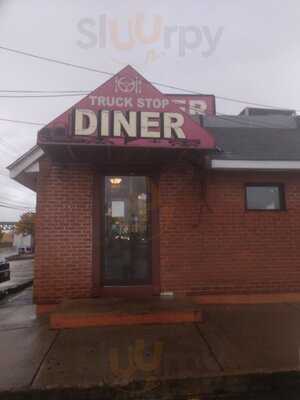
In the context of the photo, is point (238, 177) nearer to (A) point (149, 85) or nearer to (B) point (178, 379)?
(A) point (149, 85)

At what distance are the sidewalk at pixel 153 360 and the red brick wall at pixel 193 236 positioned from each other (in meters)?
1.19

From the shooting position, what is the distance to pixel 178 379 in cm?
332

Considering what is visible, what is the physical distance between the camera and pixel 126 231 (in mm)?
6516

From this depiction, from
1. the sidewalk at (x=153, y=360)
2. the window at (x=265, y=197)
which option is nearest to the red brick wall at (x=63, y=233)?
the sidewalk at (x=153, y=360)

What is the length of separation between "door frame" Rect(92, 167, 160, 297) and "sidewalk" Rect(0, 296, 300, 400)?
1304 millimetres

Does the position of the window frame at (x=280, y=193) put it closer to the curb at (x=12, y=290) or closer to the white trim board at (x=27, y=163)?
the white trim board at (x=27, y=163)

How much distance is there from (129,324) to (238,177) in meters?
3.79

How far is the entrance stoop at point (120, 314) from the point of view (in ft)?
16.0

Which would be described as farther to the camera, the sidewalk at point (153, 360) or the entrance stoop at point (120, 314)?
the entrance stoop at point (120, 314)

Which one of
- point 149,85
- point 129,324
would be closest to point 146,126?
point 149,85

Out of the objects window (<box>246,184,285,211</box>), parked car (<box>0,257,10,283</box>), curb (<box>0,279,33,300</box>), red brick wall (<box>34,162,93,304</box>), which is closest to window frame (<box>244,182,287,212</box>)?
window (<box>246,184,285,211</box>)
